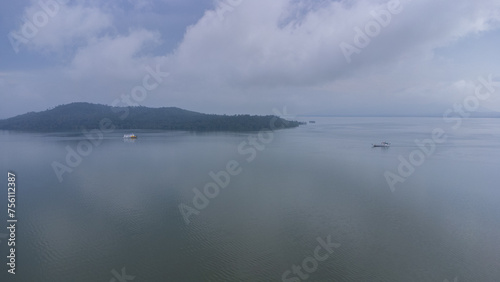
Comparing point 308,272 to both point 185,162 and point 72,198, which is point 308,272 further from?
point 185,162

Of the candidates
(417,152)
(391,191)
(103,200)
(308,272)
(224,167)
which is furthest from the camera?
(417,152)

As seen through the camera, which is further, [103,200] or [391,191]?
[391,191]

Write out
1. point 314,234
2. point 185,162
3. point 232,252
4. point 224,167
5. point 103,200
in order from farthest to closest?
1. point 185,162
2. point 224,167
3. point 103,200
4. point 314,234
5. point 232,252

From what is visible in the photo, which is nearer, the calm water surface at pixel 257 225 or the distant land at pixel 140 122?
the calm water surface at pixel 257 225

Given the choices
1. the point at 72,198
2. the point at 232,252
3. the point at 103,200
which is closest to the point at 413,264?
the point at 232,252

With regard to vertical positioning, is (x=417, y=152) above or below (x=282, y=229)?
above

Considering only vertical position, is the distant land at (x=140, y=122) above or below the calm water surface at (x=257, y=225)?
above

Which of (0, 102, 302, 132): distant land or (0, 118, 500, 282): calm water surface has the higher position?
(0, 102, 302, 132): distant land

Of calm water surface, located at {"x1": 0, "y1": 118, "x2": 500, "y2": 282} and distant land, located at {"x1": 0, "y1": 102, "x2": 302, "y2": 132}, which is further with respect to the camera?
distant land, located at {"x1": 0, "y1": 102, "x2": 302, "y2": 132}
